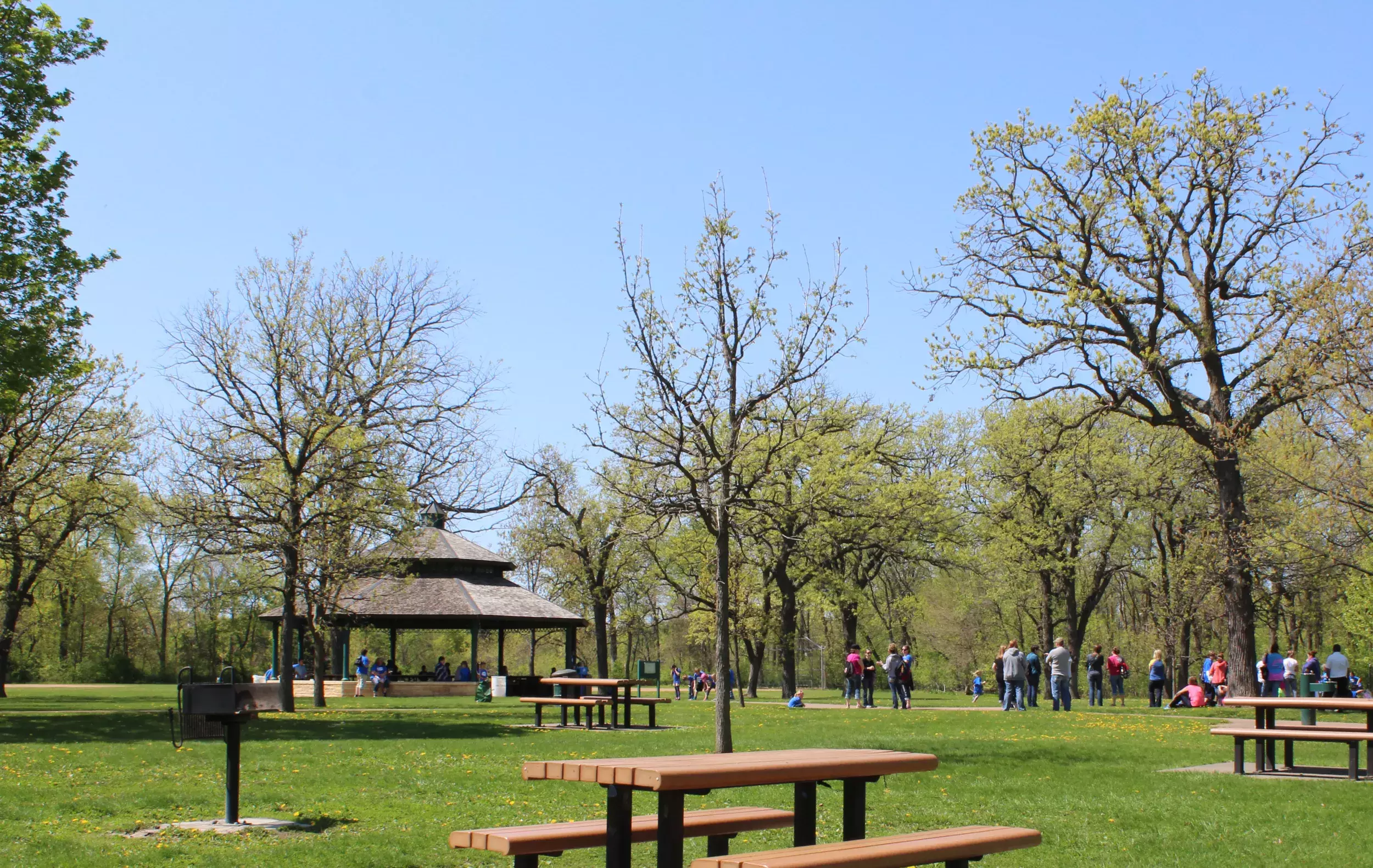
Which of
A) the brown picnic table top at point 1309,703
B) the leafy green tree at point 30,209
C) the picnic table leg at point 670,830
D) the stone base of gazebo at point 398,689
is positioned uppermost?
the leafy green tree at point 30,209

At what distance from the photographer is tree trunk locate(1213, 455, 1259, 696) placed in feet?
77.4

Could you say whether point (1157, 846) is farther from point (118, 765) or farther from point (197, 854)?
point (118, 765)

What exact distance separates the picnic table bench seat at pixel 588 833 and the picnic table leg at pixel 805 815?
27 cm

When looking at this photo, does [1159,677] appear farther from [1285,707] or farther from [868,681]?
[1285,707]

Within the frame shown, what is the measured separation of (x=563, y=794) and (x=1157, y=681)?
908 inches

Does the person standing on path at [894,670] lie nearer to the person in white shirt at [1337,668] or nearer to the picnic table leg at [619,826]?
the person in white shirt at [1337,668]

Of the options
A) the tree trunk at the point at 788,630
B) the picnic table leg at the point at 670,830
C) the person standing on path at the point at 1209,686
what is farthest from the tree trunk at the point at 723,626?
the tree trunk at the point at 788,630

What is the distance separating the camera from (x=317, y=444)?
27.0 meters

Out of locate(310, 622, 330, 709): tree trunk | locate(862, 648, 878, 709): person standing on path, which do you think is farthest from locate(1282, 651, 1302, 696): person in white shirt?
locate(310, 622, 330, 709): tree trunk

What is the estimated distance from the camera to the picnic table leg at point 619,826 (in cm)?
490

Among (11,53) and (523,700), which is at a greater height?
(11,53)

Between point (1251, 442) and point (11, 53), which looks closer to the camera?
point (11, 53)

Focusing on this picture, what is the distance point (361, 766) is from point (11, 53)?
1270 cm

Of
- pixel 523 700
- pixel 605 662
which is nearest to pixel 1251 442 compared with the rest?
pixel 523 700
